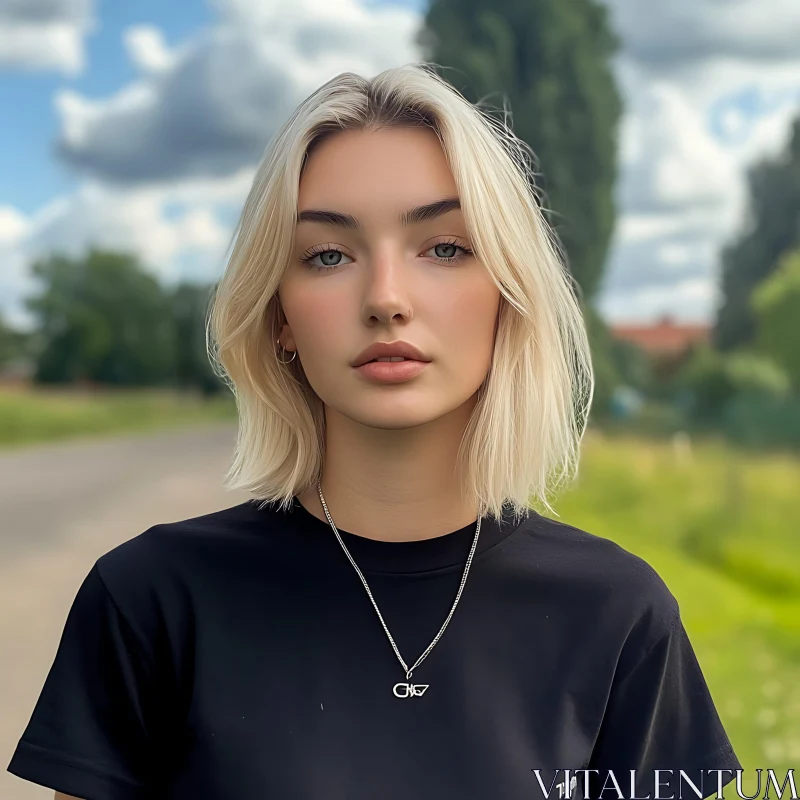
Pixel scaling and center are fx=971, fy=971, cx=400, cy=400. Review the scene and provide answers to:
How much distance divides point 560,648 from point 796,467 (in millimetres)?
12070

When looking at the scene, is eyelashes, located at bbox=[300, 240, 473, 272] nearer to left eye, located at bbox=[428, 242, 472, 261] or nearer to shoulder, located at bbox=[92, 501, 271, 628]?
left eye, located at bbox=[428, 242, 472, 261]

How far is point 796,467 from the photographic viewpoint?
1266cm

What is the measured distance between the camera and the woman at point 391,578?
1.54 metres

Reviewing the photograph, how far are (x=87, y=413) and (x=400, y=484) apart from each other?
19.3m

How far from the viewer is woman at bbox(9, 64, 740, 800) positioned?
154cm

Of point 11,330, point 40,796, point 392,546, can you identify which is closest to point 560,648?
point 392,546

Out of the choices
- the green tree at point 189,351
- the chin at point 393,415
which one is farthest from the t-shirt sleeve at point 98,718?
the green tree at point 189,351

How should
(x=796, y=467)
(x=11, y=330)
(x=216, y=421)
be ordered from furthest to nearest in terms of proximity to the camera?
1. (x=216, y=421)
2. (x=11, y=330)
3. (x=796, y=467)

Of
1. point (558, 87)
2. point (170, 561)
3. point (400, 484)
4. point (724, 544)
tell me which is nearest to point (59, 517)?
point (724, 544)

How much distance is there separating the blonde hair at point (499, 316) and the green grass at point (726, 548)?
10.7ft

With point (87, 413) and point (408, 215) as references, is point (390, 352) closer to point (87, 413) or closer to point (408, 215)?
point (408, 215)

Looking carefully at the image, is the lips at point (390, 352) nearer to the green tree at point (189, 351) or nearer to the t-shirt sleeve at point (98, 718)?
the t-shirt sleeve at point (98, 718)

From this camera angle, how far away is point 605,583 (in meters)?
1.71

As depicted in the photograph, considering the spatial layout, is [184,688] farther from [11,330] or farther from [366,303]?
[11,330]
